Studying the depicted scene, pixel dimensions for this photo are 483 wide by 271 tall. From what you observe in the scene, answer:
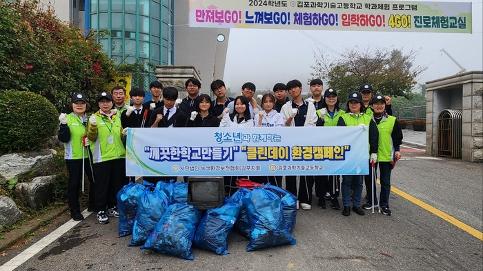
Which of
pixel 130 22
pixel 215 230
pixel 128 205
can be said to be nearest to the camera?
pixel 215 230

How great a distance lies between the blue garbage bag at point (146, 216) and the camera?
4.37m

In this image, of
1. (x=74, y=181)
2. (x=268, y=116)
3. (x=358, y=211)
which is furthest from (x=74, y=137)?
(x=358, y=211)

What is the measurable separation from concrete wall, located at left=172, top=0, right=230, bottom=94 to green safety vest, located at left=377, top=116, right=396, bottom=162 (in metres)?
21.9

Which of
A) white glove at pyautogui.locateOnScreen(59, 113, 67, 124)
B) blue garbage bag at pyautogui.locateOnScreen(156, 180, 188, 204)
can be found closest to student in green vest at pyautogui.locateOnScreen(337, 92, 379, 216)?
blue garbage bag at pyautogui.locateOnScreen(156, 180, 188, 204)

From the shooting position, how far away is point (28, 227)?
492 centimetres

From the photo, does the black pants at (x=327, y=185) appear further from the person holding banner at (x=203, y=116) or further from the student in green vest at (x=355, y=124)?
the person holding banner at (x=203, y=116)

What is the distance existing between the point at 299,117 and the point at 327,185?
1166mm

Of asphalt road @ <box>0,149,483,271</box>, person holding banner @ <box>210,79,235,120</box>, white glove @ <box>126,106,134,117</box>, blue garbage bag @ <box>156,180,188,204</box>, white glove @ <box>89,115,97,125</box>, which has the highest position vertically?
person holding banner @ <box>210,79,235,120</box>

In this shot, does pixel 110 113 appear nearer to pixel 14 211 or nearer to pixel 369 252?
pixel 14 211

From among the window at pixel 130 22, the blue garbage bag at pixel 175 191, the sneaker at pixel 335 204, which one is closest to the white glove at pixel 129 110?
A: the blue garbage bag at pixel 175 191

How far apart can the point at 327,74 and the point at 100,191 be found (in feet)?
86.5

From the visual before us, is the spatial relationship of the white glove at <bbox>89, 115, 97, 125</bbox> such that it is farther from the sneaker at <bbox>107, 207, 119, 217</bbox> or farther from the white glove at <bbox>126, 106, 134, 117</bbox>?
the sneaker at <bbox>107, 207, 119, 217</bbox>

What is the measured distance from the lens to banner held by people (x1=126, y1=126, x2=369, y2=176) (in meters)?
5.17

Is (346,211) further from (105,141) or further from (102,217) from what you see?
(105,141)
